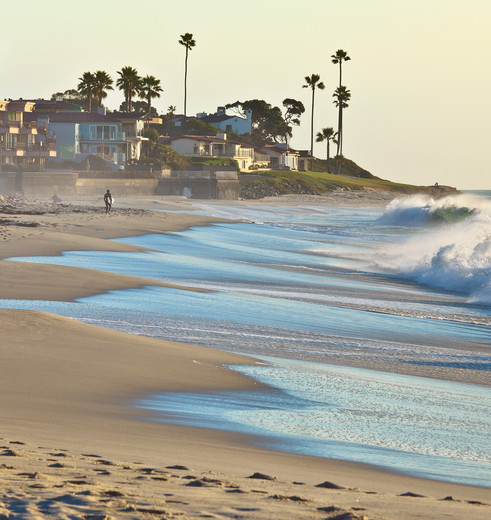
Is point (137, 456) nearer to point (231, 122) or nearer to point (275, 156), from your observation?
point (275, 156)

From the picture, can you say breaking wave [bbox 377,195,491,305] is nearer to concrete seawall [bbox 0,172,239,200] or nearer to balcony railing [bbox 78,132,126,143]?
concrete seawall [bbox 0,172,239,200]

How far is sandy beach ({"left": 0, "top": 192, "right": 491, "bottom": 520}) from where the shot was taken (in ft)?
14.8

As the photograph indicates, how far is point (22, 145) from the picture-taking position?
271ft

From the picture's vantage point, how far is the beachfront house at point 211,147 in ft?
389

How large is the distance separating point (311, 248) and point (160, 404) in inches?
1033

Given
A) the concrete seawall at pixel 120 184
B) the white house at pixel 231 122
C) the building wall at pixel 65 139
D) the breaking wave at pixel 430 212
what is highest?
the white house at pixel 231 122

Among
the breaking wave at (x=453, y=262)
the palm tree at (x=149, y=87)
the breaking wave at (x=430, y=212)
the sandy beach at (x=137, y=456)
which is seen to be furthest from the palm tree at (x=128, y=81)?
the sandy beach at (x=137, y=456)

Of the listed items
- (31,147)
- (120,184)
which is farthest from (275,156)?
(120,184)

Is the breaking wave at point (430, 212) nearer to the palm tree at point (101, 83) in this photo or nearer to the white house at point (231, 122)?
the palm tree at point (101, 83)

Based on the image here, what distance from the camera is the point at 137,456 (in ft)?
19.4

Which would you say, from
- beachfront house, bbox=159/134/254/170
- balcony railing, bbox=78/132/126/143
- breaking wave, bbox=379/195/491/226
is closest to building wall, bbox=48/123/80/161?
balcony railing, bbox=78/132/126/143

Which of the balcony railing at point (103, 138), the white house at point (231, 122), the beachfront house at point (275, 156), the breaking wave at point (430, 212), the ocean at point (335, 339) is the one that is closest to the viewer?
the ocean at point (335, 339)

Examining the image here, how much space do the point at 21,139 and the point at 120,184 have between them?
14835 mm

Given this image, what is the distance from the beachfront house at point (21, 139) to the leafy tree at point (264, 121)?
68.2 meters
